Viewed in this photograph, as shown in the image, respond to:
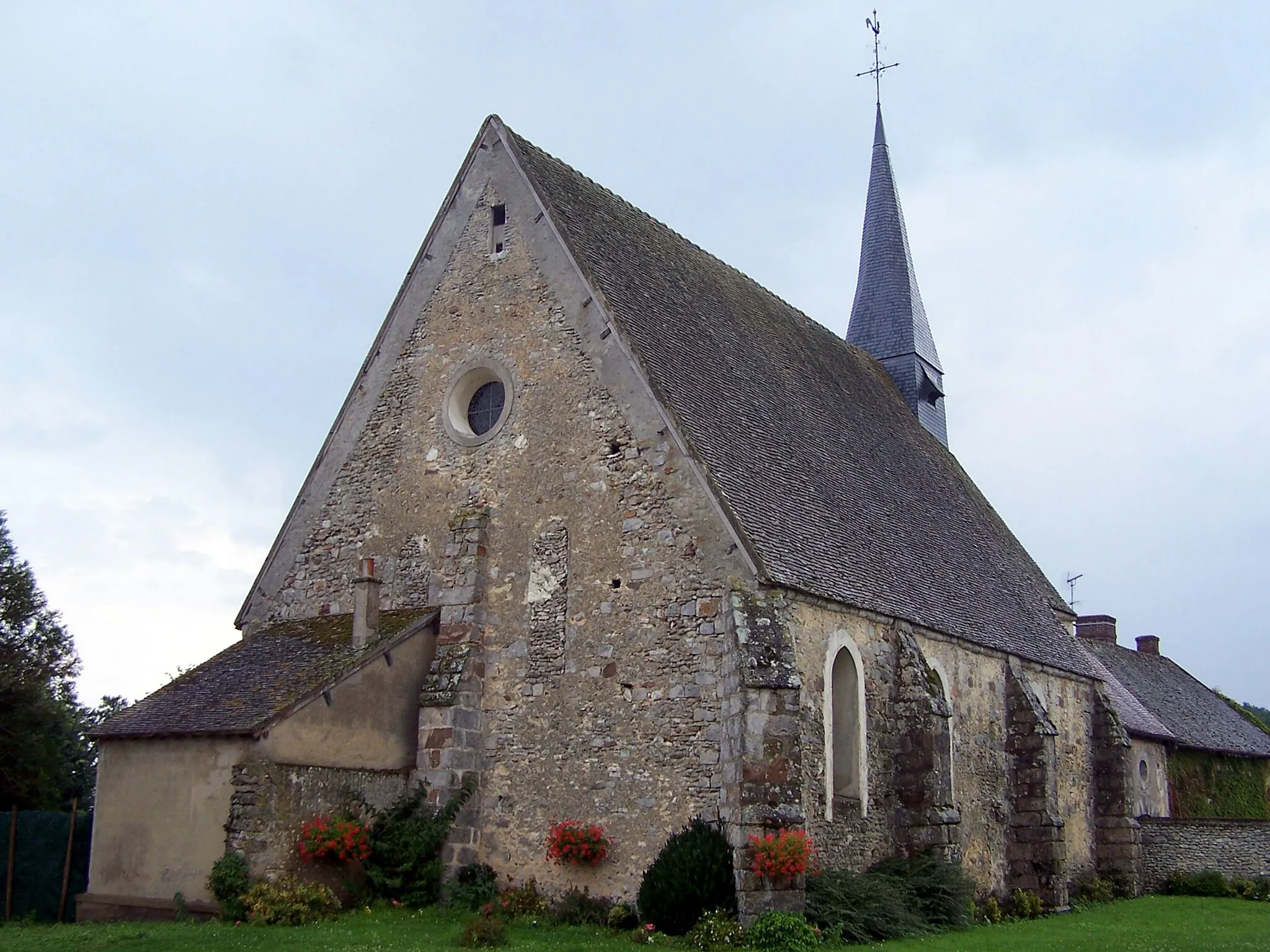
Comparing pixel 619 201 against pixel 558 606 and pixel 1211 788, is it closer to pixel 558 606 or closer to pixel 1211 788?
pixel 558 606

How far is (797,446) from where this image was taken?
20.1 meters

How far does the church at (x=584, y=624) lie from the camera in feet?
51.4

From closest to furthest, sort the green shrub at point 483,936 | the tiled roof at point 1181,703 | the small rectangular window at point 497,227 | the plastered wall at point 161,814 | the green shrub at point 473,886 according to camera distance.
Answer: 1. the green shrub at point 483,936
2. the plastered wall at point 161,814
3. the green shrub at point 473,886
4. the small rectangular window at point 497,227
5. the tiled roof at point 1181,703

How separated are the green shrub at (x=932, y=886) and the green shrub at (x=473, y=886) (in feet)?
16.5

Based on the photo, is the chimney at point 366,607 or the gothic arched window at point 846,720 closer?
the gothic arched window at point 846,720

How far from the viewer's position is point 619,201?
74.7ft

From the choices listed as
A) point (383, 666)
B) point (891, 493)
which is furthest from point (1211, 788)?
point (383, 666)

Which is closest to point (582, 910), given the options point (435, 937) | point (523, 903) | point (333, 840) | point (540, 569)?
point (523, 903)

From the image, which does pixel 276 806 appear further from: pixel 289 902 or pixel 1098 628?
pixel 1098 628

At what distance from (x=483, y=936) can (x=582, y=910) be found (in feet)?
6.96

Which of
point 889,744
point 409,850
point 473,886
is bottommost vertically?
point 473,886

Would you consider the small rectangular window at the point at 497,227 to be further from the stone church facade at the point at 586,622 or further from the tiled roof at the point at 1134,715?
the tiled roof at the point at 1134,715

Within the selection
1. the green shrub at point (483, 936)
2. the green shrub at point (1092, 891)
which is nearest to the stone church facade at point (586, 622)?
the green shrub at point (1092, 891)

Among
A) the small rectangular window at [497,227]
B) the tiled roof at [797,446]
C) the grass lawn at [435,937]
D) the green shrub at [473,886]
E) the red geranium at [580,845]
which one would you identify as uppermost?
the small rectangular window at [497,227]
